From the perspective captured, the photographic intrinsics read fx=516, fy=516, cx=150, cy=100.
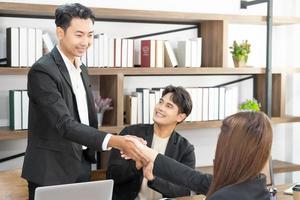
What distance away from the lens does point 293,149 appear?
16.0 ft

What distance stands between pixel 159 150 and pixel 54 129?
819 mm

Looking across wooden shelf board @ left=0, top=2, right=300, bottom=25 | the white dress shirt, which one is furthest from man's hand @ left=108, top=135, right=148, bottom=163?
wooden shelf board @ left=0, top=2, right=300, bottom=25

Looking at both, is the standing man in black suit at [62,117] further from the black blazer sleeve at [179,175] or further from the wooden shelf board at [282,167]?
the wooden shelf board at [282,167]

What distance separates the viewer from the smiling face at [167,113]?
3.05m

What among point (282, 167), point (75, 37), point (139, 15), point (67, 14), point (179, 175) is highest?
point (139, 15)

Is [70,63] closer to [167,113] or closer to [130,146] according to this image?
[130,146]

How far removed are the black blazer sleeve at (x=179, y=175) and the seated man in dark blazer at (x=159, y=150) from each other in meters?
0.60

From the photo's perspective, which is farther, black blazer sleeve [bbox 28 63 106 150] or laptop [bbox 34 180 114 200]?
black blazer sleeve [bbox 28 63 106 150]

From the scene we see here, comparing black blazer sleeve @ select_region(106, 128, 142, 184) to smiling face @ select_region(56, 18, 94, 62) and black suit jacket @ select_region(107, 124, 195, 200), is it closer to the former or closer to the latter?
black suit jacket @ select_region(107, 124, 195, 200)

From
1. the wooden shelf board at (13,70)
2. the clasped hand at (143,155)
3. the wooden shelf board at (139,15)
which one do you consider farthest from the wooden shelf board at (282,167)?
the clasped hand at (143,155)

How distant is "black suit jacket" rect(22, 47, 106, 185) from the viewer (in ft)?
7.79

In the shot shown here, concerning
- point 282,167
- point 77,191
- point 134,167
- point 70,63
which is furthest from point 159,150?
point 282,167

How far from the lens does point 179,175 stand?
2.11m

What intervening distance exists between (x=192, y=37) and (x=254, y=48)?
658mm
